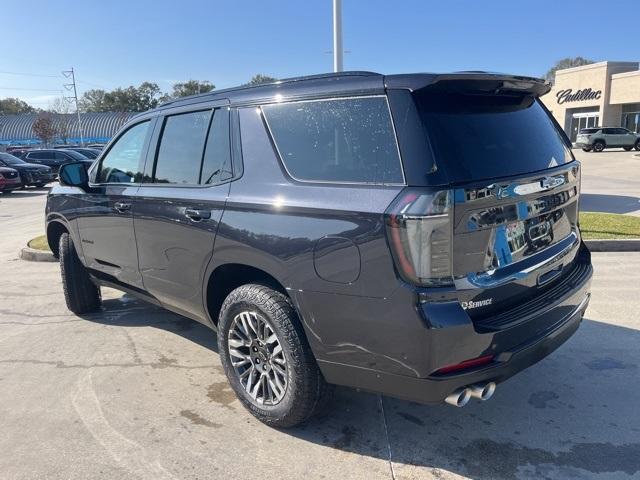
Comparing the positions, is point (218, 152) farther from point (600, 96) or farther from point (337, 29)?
point (600, 96)

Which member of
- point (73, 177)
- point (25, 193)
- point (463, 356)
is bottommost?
point (25, 193)

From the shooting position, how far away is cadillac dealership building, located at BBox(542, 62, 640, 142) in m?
43.7

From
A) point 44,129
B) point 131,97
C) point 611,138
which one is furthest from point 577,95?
point 131,97

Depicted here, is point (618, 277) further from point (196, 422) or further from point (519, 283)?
point (196, 422)

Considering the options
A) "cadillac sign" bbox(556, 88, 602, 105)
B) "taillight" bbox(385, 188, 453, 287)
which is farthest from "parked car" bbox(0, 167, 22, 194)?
"cadillac sign" bbox(556, 88, 602, 105)

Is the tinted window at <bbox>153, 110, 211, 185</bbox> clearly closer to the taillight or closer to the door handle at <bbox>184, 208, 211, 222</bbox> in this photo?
the door handle at <bbox>184, 208, 211, 222</bbox>

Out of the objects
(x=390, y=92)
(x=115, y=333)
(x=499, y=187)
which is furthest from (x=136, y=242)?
(x=499, y=187)

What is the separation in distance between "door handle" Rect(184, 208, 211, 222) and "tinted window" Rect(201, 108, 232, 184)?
21 cm

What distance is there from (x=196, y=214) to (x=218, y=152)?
43 centimetres

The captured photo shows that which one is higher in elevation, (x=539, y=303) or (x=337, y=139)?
(x=337, y=139)

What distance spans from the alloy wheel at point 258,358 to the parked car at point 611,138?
4003 centimetres

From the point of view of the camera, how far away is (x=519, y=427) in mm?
3148

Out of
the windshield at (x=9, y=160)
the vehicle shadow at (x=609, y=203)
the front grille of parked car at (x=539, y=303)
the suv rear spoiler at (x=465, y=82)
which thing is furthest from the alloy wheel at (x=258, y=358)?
the windshield at (x=9, y=160)

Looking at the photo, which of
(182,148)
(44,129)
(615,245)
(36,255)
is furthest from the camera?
(44,129)
